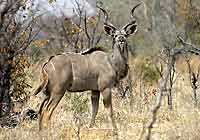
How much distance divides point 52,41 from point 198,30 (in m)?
7.59

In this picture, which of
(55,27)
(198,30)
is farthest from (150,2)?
(198,30)

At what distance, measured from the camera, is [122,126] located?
9414 mm

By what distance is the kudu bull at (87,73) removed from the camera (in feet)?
30.5

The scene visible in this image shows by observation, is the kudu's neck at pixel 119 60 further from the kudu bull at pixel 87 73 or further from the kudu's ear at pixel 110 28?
the kudu's ear at pixel 110 28

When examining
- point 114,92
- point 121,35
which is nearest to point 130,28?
point 121,35

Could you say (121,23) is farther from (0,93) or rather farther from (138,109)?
(0,93)

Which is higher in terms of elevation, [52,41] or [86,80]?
[52,41]

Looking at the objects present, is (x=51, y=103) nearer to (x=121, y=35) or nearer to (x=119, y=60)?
(x=119, y=60)

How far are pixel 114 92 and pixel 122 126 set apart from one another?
596cm

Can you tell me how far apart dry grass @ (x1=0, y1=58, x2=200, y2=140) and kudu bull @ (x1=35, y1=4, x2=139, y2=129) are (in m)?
0.32

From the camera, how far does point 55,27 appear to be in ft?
60.1

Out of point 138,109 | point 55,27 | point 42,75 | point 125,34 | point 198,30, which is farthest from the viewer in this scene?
point 55,27

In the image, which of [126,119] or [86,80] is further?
[126,119]

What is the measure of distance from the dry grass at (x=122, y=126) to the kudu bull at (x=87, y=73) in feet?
1.04
